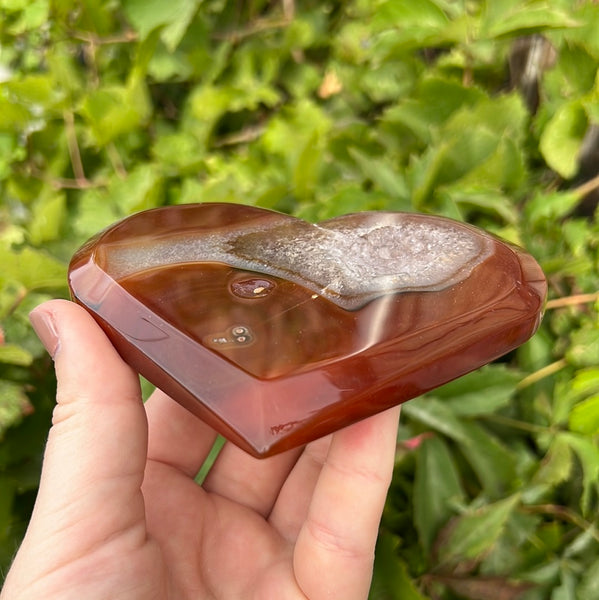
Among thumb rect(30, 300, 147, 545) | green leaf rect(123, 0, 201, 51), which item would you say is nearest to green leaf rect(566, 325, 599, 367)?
thumb rect(30, 300, 147, 545)

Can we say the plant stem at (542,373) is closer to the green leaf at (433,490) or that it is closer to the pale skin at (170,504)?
the green leaf at (433,490)

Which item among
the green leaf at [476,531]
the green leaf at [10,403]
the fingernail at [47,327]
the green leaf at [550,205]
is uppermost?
the fingernail at [47,327]

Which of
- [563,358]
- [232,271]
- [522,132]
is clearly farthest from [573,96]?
[232,271]

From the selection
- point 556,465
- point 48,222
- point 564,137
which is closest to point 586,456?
point 556,465

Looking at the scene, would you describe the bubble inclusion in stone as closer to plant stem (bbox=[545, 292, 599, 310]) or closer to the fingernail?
the fingernail

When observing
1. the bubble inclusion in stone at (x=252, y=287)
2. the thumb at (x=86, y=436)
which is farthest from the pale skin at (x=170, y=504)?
the bubble inclusion in stone at (x=252, y=287)

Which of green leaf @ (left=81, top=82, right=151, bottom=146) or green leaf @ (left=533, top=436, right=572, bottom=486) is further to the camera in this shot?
green leaf @ (left=81, top=82, right=151, bottom=146)

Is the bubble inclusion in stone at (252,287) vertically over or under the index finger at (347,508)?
over
